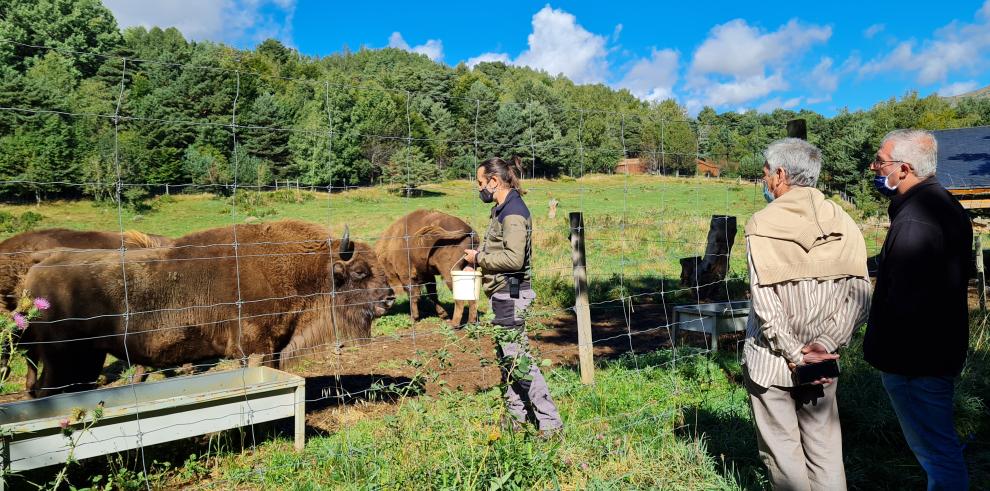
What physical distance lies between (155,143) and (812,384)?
7.62 m

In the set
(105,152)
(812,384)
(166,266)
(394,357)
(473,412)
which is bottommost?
(394,357)

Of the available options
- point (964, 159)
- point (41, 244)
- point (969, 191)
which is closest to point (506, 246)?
point (41, 244)

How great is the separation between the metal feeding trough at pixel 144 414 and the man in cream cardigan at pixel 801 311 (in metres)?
3.12

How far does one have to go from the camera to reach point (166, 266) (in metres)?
5.43

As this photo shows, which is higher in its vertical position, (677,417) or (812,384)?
(812,384)

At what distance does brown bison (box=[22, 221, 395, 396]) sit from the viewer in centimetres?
489

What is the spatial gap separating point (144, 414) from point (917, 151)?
4.51m

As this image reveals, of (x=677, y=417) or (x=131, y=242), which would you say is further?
(x=131, y=242)

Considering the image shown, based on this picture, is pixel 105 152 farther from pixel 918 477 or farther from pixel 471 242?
pixel 918 477

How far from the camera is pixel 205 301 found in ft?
18.1

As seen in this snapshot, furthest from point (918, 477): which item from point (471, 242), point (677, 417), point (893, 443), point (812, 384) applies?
point (471, 242)

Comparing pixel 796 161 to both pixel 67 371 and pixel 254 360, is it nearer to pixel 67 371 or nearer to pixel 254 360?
pixel 254 360

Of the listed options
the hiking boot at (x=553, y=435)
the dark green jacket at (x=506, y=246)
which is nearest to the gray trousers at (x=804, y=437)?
the hiking boot at (x=553, y=435)

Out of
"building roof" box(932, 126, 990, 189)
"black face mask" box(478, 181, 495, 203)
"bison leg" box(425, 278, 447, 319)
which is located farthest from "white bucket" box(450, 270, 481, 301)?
"building roof" box(932, 126, 990, 189)
